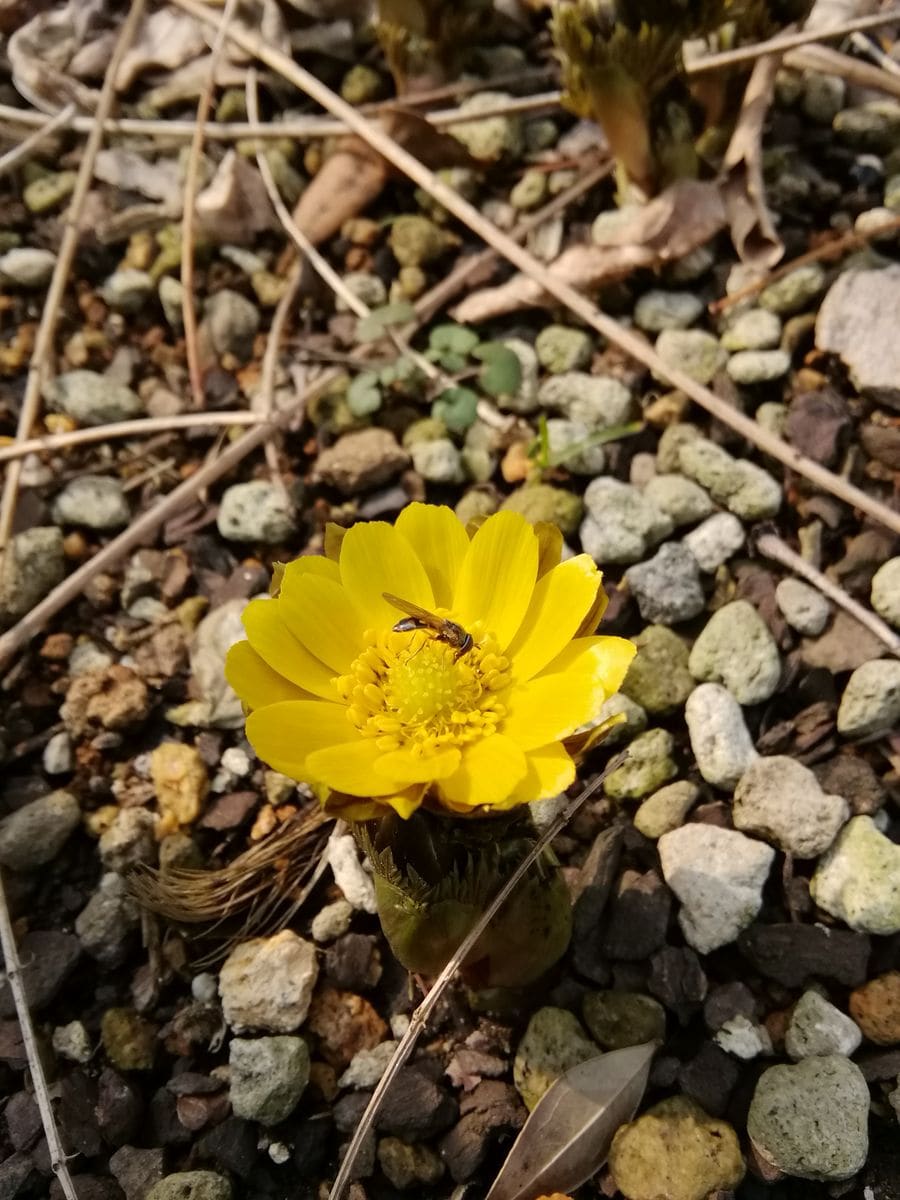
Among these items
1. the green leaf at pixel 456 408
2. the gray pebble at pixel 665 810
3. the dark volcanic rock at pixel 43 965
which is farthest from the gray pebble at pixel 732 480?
the dark volcanic rock at pixel 43 965

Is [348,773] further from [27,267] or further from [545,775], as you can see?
[27,267]

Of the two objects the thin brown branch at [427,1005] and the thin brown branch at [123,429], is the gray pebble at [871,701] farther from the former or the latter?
the thin brown branch at [123,429]

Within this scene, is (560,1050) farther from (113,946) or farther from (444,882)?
(113,946)

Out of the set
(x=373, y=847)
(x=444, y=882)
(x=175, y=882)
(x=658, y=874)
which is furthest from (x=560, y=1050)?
(x=175, y=882)

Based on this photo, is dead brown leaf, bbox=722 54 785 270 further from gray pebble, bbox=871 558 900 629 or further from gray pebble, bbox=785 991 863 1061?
gray pebble, bbox=785 991 863 1061

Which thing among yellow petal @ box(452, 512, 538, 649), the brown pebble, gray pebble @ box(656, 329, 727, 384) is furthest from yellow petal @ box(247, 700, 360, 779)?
gray pebble @ box(656, 329, 727, 384)

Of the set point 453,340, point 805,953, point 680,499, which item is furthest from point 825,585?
point 453,340
